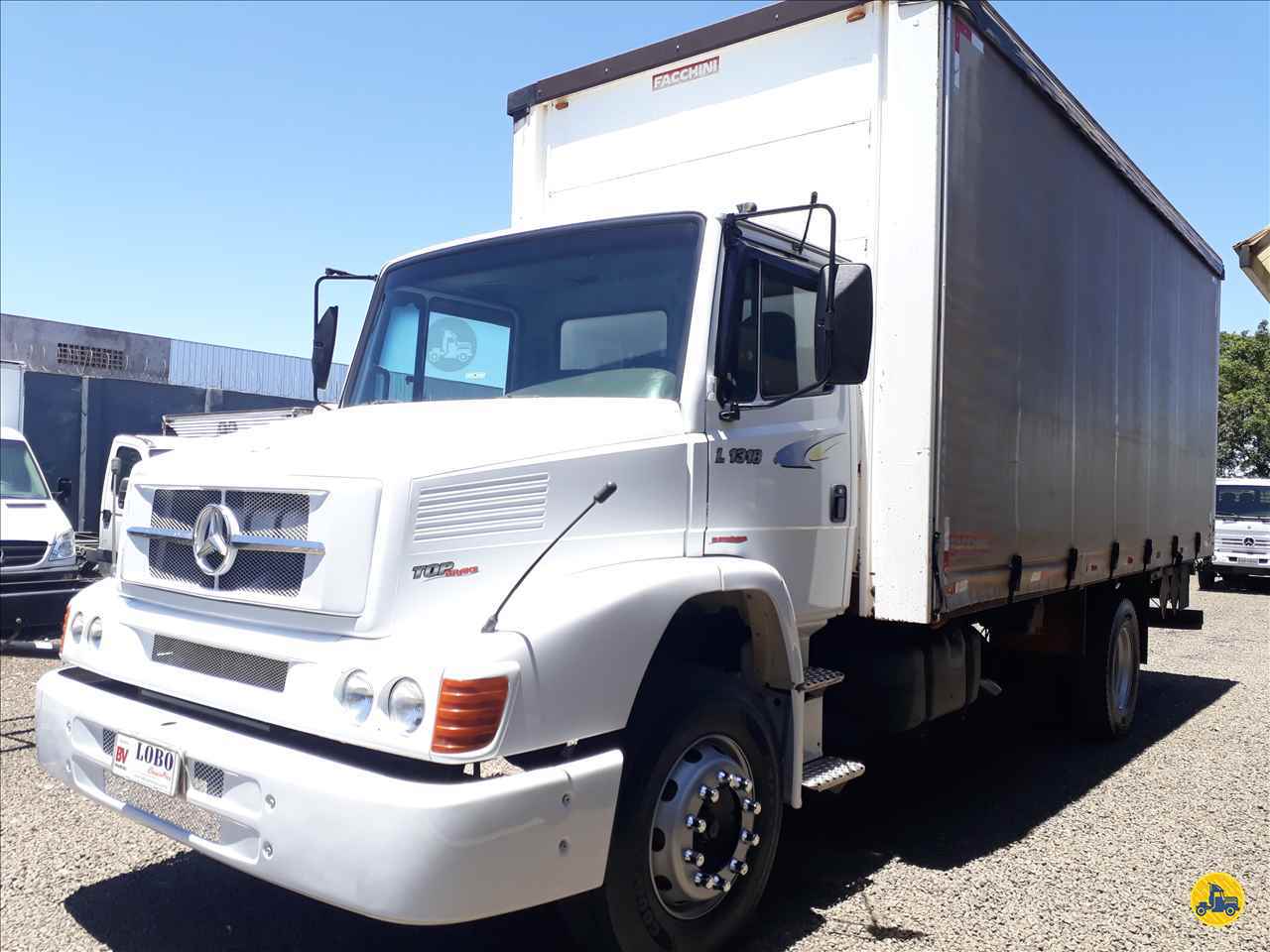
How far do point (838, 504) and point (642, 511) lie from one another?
1267 millimetres

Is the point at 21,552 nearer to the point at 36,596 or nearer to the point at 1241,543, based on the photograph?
the point at 36,596

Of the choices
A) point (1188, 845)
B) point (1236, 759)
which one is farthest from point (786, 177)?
point (1236, 759)

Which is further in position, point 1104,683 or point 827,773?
point 1104,683

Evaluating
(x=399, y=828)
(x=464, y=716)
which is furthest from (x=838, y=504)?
(x=399, y=828)

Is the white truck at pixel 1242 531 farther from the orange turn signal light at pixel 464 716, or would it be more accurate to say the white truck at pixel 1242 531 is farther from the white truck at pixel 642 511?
the orange turn signal light at pixel 464 716

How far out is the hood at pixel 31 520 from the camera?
1017 cm

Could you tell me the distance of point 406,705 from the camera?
2844 millimetres

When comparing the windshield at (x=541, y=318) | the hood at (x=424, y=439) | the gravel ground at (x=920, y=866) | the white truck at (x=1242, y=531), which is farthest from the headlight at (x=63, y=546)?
the white truck at (x=1242, y=531)

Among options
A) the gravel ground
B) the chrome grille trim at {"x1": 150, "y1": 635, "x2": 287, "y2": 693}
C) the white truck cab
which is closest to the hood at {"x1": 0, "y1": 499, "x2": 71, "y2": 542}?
the white truck cab

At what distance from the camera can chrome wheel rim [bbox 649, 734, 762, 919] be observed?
11.4ft

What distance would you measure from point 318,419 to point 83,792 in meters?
1.52

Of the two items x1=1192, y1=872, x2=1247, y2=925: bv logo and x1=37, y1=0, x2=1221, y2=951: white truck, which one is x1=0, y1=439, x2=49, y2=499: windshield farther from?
x1=1192, y1=872, x2=1247, y2=925: bv logo

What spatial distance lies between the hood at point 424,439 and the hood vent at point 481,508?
0.22 ft

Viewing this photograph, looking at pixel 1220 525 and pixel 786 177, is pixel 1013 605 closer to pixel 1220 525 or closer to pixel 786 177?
pixel 786 177
